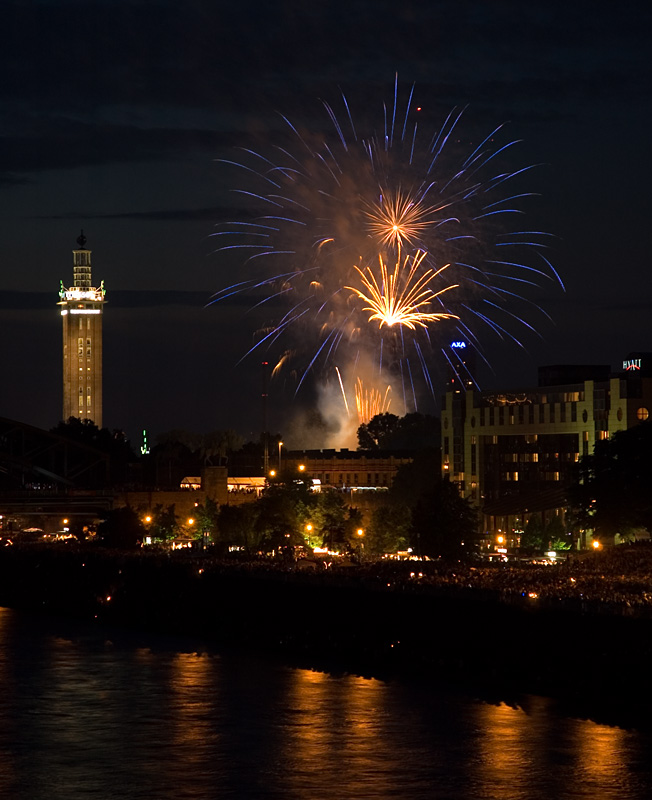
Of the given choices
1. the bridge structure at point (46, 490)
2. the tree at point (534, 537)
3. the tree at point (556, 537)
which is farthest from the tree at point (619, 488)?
the bridge structure at point (46, 490)

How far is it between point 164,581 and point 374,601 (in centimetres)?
1655

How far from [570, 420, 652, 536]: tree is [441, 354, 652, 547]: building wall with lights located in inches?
1456

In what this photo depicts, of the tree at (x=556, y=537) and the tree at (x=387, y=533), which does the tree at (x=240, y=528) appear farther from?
the tree at (x=556, y=537)

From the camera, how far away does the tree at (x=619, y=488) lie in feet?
277

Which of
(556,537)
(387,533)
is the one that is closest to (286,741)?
(556,537)

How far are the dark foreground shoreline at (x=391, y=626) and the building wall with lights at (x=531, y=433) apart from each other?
248 feet

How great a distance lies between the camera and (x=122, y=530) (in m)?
108

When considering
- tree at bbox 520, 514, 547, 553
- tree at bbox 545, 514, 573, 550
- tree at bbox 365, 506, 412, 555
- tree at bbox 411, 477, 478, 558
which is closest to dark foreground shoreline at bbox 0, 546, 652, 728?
tree at bbox 411, 477, 478, 558

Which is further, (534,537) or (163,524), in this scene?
(163,524)

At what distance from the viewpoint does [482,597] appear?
3922 centimetres

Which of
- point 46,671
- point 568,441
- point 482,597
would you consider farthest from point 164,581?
point 568,441

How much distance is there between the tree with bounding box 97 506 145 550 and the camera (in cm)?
9994

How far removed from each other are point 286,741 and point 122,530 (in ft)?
261

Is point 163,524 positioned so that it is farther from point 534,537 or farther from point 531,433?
point 531,433
